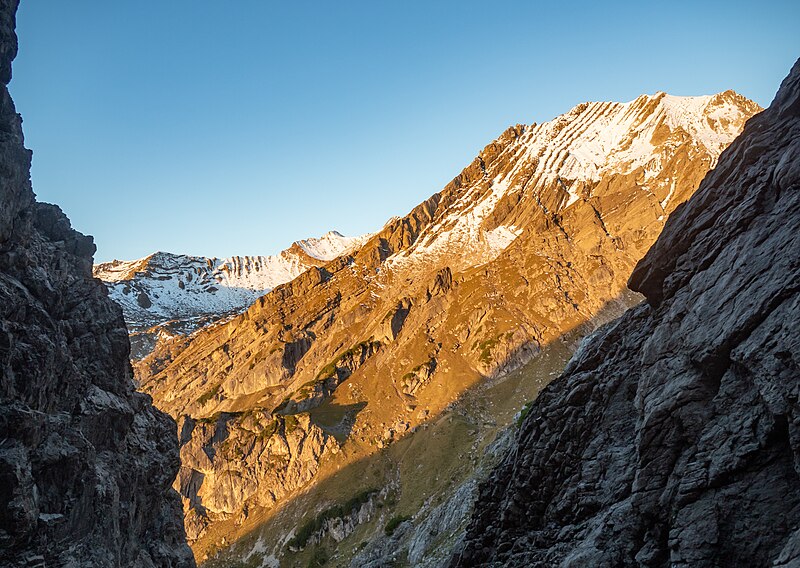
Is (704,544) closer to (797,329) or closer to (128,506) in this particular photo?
(797,329)

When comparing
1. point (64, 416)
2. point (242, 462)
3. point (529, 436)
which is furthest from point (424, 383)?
point (529, 436)

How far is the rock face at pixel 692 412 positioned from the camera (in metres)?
15.9

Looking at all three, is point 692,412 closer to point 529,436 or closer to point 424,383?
point 529,436

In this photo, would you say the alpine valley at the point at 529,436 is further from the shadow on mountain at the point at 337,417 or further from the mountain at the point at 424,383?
the shadow on mountain at the point at 337,417

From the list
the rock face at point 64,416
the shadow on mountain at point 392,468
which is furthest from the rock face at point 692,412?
the shadow on mountain at point 392,468

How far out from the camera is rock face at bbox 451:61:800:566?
15.9m

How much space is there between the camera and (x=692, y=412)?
63.2 feet

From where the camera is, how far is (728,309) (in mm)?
19219

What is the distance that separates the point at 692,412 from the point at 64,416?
48248 millimetres

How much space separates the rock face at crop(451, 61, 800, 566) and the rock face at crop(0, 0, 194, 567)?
3057cm

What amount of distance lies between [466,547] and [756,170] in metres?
23.8

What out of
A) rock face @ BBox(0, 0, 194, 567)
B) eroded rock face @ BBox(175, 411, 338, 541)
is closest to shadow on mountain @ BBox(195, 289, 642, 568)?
eroded rock face @ BBox(175, 411, 338, 541)

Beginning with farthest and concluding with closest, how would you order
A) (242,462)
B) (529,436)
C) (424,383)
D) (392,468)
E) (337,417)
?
1. (424,383)
2. (242,462)
3. (337,417)
4. (392,468)
5. (529,436)

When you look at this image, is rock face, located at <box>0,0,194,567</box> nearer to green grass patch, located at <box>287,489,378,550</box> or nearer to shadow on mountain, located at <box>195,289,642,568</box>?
shadow on mountain, located at <box>195,289,642,568</box>
